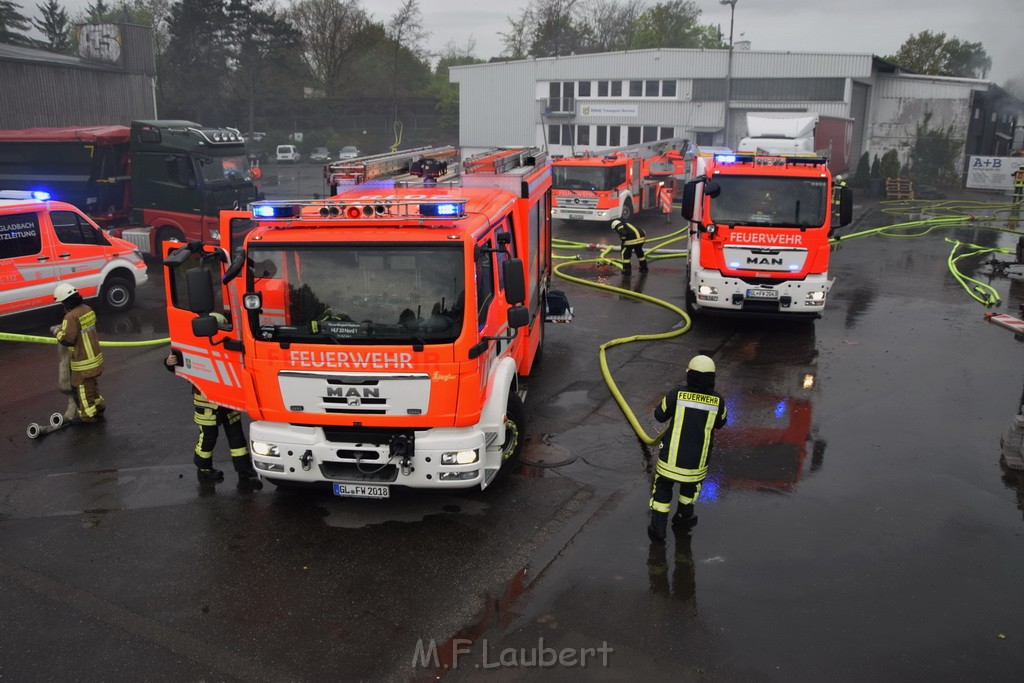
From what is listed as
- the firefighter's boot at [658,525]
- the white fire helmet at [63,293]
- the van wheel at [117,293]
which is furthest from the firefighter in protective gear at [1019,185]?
the white fire helmet at [63,293]

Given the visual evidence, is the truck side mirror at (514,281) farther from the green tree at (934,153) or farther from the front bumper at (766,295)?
the green tree at (934,153)

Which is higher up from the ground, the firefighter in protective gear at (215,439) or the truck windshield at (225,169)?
the truck windshield at (225,169)

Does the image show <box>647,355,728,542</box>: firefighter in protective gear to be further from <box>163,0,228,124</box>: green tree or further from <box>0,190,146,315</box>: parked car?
<box>163,0,228,124</box>: green tree

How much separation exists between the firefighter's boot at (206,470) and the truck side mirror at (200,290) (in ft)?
6.07

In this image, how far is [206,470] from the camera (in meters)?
7.75

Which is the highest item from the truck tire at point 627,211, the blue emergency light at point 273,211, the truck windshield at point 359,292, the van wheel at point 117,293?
the blue emergency light at point 273,211

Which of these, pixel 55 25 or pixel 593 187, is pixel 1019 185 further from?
pixel 55 25

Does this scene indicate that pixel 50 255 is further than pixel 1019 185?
No

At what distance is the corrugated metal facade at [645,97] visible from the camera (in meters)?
39.2

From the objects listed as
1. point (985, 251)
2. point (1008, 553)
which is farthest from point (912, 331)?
point (985, 251)

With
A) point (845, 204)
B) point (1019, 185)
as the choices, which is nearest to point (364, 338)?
point (845, 204)

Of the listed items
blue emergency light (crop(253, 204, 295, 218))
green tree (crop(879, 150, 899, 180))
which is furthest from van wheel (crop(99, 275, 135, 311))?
green tree (crop(879, 150, 899, 180))

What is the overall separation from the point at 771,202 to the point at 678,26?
7681cm

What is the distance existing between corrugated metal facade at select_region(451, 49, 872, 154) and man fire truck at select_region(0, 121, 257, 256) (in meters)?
19.7
